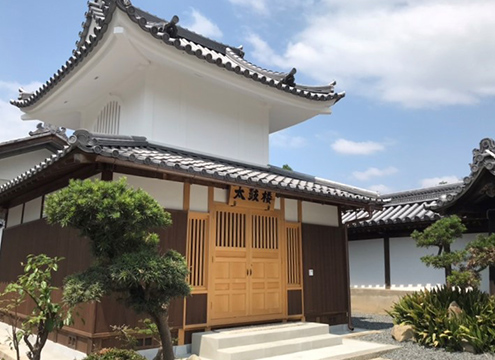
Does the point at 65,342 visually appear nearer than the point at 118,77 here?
Yes

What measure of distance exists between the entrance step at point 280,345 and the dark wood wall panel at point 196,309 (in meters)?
0.28

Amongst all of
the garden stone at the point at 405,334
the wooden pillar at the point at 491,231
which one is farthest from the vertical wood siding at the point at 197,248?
the wooden pillar at the point at 491,231

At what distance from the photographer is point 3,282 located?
35.0 feet

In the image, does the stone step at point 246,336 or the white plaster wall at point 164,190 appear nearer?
the stone step at point 246,336

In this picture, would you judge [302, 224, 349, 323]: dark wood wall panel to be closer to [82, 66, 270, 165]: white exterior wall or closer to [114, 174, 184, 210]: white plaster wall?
[82, 66, 270, 165]: white exterior wall

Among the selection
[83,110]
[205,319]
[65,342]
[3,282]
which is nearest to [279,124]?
[83,110]

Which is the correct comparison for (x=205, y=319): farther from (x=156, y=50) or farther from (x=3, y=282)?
(x=3, y=282)

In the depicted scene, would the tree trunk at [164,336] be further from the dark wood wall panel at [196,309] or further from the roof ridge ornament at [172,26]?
the roof ridge ornament at [172,26]

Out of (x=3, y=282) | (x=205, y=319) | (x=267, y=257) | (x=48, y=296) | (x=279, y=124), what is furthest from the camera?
(x=279, y=124)

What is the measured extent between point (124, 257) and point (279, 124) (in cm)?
802

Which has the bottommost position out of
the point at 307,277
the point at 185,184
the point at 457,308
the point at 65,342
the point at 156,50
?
the point at 65,342

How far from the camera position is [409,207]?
45.7 ft

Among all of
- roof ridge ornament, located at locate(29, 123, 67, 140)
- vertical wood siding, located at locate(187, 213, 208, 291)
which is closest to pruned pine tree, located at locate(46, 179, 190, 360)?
vertical wood siding, located at locate(187, 213, 208, 291)

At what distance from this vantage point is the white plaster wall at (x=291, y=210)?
9.34 meters
